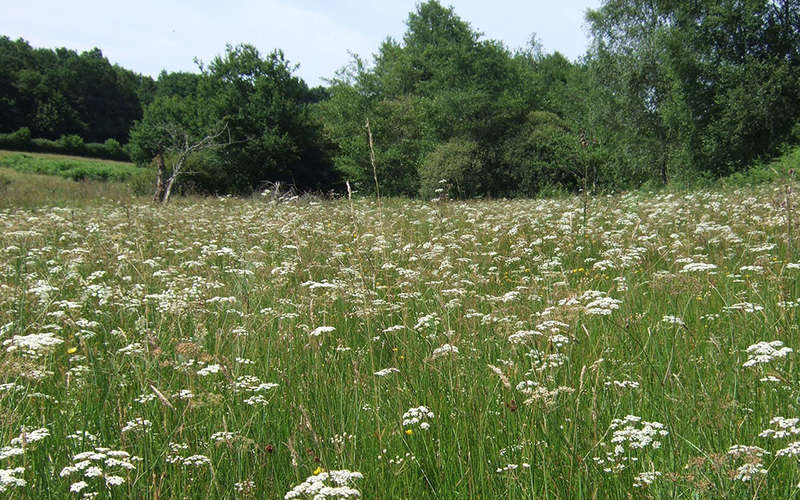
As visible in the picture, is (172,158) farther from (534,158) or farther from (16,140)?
(16,140)

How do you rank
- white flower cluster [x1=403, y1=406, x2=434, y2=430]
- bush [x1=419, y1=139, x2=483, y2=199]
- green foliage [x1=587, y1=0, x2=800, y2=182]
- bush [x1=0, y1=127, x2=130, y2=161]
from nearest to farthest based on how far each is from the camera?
1. white flower cluster [x1=403, y1=406, x2=434, y2=430]
2. green foliage [x1=587, y1=0, x2=800, y2=182]
3. bush [x1=419, y1=139, x2=483, y2=199]
4. bush [x1=0, y1=127, x2=130, y2=161]

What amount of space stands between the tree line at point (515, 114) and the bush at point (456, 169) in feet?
0.29

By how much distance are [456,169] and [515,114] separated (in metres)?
6.70

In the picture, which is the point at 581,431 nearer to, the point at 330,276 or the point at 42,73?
the point at 330,276

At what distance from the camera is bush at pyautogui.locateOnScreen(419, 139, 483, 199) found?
2690cm

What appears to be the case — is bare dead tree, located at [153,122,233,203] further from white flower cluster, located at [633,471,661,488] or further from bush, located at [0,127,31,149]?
bush, located at [0,127,31,149]

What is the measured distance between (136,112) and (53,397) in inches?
3292

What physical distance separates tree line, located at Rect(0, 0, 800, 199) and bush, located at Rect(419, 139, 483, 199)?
88mm

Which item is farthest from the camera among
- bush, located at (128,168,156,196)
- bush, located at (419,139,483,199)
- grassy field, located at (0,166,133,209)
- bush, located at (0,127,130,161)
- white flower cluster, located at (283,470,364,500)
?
bush, located at (0,127,130,161)

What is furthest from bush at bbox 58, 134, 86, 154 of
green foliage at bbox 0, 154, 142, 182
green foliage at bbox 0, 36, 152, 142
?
green foliage at bbox 0, 154, 142, 182

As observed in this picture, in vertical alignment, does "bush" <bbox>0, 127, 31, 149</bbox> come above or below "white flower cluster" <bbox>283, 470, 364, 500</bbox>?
above

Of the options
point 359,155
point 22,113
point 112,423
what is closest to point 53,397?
point 112,423

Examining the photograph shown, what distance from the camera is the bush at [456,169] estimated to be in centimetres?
2690

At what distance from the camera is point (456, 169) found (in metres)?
27.0
